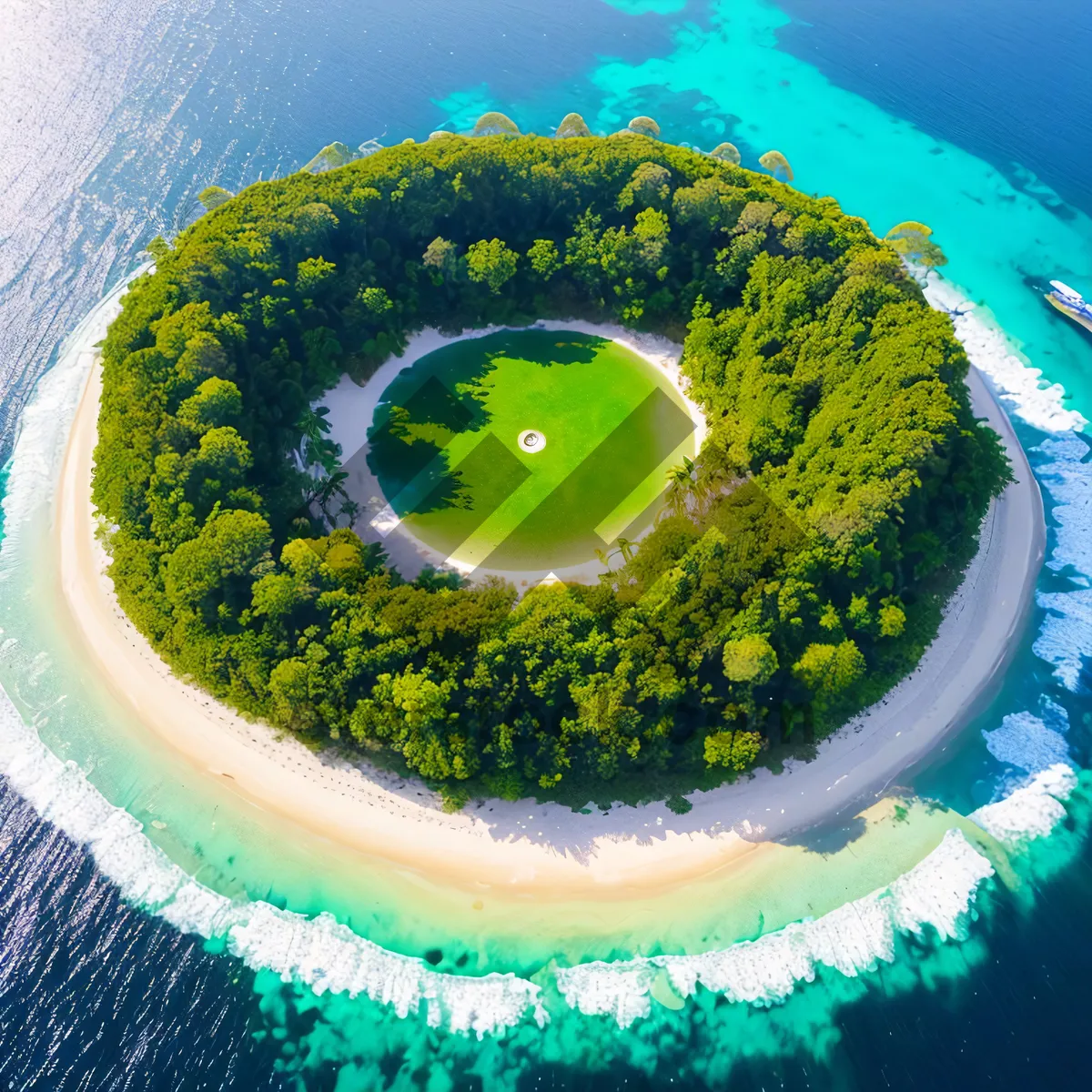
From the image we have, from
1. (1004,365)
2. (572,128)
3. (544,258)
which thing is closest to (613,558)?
(544,258)

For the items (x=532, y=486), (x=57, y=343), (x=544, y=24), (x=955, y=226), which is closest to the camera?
(x=532, y=486)

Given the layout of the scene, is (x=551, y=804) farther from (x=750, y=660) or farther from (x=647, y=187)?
(x=647, y=187)

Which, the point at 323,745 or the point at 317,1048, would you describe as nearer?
the point at 317,1048

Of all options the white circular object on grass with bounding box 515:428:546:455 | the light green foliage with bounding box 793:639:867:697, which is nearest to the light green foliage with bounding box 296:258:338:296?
the white circular object on grass with bounding box 515:428:546:455

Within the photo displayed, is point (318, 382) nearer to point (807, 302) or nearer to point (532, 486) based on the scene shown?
point (532, 486)

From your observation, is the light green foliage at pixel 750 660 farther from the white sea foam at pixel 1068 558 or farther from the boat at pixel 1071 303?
the boat at pixel 1071 303

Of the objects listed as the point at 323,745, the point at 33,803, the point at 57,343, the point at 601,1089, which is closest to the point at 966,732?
the point at 601,1089

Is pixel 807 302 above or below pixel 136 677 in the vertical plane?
above

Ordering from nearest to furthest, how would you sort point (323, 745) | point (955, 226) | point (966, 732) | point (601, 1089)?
point (601, 1089) < point (323, 745) < point (966, 732) < point (955, 226)
